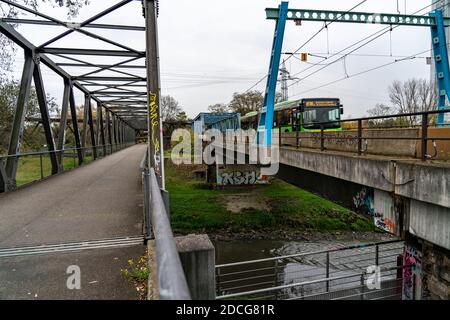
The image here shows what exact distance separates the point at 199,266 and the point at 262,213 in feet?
62.8

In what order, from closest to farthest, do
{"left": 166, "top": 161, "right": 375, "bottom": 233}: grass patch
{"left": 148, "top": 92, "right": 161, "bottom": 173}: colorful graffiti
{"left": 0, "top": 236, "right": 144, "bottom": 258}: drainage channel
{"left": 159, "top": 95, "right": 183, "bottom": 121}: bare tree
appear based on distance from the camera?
1. {"left": 0, "top": 236, "right": 144, "bottom": 258}: drainage channel
2. {"left": 148, "top": 92, "right": 161, "bottom": 173}: colorful graffiti
3. {"left": 166, "top": 161, "right": 375, "bottom": 233}: grass patch
4. {"left": 159, "top": 95, "right": 183, "bottom": 121}: bare tree

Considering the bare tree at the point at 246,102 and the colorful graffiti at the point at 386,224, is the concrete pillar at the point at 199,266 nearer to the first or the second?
the colorful graffiti at the point at 386,224

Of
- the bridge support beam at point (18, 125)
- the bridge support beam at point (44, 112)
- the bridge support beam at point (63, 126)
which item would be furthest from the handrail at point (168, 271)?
the bridge support beam at point (63, 126)

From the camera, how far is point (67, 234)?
17.1 feet

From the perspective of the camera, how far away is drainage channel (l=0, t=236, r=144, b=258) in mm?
4425

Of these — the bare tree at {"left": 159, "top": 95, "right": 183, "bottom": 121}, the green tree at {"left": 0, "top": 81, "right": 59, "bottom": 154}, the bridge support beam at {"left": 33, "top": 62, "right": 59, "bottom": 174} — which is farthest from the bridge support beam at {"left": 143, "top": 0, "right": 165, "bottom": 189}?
the bare tree at {"left": 159, "top": 95, "right": 183, "bottom": 121}

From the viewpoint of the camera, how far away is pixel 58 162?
1360 centimetres

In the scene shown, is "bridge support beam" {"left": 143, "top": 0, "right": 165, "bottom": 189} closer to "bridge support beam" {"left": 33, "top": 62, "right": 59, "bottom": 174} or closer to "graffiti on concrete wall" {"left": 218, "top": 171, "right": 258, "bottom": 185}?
"bridge support beam" {"left": 33, "top": 62, "right": 59, "bottom": 174}

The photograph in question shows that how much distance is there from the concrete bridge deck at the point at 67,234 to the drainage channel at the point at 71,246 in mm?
104

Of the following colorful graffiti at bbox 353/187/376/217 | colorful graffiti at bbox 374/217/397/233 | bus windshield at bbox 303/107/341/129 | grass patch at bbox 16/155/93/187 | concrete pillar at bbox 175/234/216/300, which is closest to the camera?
concrete pillar at bbox 175/234/216/300

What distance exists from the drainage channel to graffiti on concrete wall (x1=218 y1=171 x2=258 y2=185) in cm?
2314
